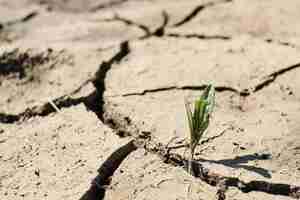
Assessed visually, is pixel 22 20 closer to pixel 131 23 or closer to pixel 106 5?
pixel 106 5

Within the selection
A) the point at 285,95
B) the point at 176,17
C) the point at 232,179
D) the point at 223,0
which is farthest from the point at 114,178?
the point at 223,0

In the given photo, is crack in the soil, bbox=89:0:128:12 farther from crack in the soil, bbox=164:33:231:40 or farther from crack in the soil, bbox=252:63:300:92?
crack in the soil, bbox=252:63:300:92

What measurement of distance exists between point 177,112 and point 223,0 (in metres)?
1.10

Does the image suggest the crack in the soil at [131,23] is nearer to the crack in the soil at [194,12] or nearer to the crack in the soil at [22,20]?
the crack in the soil at [194,12]

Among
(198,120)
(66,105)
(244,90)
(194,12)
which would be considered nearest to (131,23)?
(194,12)

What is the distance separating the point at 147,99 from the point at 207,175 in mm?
507

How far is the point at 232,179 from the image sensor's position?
5.62 ft

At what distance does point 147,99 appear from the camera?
2158mm

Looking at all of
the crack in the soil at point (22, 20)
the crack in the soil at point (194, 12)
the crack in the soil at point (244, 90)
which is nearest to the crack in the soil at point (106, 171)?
the crack in the soil at point (244, 90)

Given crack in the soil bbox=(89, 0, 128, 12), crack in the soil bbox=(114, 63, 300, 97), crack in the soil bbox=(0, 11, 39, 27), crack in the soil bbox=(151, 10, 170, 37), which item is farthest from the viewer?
crack in the soil bbox=(89, 0, 128, 12)

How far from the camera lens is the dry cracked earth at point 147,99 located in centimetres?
174

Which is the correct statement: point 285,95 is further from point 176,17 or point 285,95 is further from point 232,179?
point 176,17

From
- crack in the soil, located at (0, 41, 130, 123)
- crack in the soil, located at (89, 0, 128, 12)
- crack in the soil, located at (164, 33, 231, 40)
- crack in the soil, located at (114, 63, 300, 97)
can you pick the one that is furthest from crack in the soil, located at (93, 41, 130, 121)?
crack in the soil, located at (89, 0, 128, 12)

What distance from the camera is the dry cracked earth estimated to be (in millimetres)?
1741
